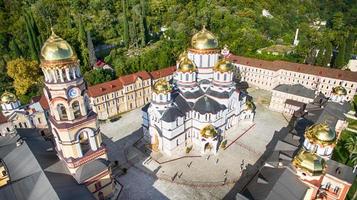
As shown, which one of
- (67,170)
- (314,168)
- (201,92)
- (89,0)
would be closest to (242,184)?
(314,168)

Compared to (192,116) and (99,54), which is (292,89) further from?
(99,54)

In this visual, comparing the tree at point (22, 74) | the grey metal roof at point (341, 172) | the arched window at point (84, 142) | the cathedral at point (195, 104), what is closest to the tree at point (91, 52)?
the tree at point (22, 74)

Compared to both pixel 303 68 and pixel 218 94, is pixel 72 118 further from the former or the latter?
pixel 303 68

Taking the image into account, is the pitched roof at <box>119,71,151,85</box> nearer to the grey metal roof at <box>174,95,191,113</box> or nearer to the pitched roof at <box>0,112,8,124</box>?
the grey metal roof at <box>174,95,191,113</box>

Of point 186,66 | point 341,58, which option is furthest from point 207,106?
point 341,58

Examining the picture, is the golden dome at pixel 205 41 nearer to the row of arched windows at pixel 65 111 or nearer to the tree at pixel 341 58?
the row of arched windows at pixel 65 111

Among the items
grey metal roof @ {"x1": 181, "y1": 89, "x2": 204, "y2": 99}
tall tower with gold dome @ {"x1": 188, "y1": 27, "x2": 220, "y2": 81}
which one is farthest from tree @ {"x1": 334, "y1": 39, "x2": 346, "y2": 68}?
grey metal roof @ {"x1": 181, "y1": 89, "x2": 204, "y2": 99}
